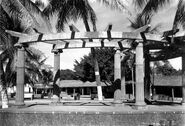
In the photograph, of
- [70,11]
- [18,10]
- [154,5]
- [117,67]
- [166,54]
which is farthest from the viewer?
[70,11]

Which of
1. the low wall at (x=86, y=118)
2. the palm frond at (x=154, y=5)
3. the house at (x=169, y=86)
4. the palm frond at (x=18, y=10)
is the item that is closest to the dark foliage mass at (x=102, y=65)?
the house at (x=169, y=86)

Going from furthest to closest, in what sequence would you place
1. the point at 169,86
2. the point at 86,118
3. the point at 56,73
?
1. the point at 169,86
2. the point at 56,73
3. the point at 86,118

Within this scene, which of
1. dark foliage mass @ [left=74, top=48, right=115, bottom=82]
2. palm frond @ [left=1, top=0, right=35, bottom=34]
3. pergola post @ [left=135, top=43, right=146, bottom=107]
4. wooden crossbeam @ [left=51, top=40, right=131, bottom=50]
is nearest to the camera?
palm frond @ [left=1, top=0, right=35, bottom=34]

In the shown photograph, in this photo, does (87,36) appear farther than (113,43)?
No

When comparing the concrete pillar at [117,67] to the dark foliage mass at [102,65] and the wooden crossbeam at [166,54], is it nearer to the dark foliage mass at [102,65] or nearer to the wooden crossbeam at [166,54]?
the wooden crossbeam at [166,54]

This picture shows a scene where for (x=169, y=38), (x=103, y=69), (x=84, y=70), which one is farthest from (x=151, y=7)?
(x=84, y=70)

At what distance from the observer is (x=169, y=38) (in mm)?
15562

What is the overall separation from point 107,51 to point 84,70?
6560 millimetres

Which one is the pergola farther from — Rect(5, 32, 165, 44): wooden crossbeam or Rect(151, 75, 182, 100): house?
Rect(151, 75, 182, 100): house

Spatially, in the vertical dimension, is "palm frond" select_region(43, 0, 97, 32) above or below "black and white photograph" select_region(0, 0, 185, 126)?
above

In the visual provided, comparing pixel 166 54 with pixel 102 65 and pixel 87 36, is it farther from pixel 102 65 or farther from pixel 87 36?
pixel 102 65

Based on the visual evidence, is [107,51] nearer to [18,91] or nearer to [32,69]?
[32,69]

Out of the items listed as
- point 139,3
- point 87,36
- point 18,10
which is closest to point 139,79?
point 87,36

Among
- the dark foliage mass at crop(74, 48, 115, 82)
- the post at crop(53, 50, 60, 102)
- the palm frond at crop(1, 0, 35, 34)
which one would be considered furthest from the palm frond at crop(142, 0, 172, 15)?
the dark foliage mass at crop(74, 48, 115, 82)
